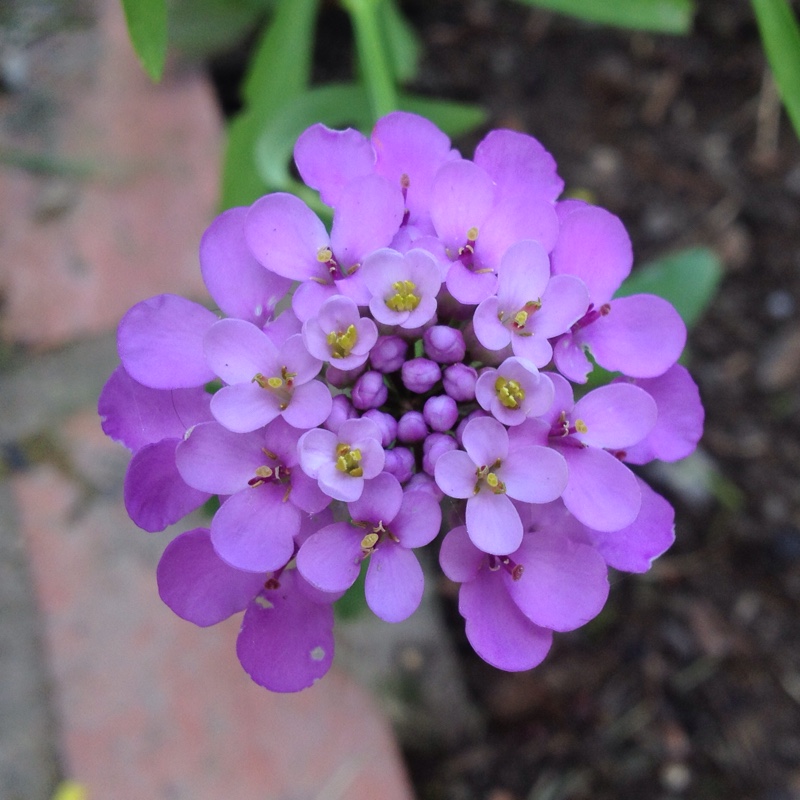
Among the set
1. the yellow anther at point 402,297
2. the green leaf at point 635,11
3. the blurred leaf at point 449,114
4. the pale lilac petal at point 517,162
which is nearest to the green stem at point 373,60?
the blurred leaf at point 449,114

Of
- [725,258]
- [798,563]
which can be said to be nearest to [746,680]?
[798,563]

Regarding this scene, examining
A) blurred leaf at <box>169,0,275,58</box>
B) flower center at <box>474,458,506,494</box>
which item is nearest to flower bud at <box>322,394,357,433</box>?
flower center at <box>474,458,506,494</box>

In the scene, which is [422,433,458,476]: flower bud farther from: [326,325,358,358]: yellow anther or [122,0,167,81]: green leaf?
[122,0,167,81]: green leaf

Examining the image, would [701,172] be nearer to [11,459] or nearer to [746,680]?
[746,680]

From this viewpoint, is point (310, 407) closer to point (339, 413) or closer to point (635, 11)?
point (339, 413)

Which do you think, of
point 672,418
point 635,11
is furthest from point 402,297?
point 635,11

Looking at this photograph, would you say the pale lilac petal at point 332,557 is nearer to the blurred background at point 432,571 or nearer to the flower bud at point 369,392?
the flower bud at point 369,392
